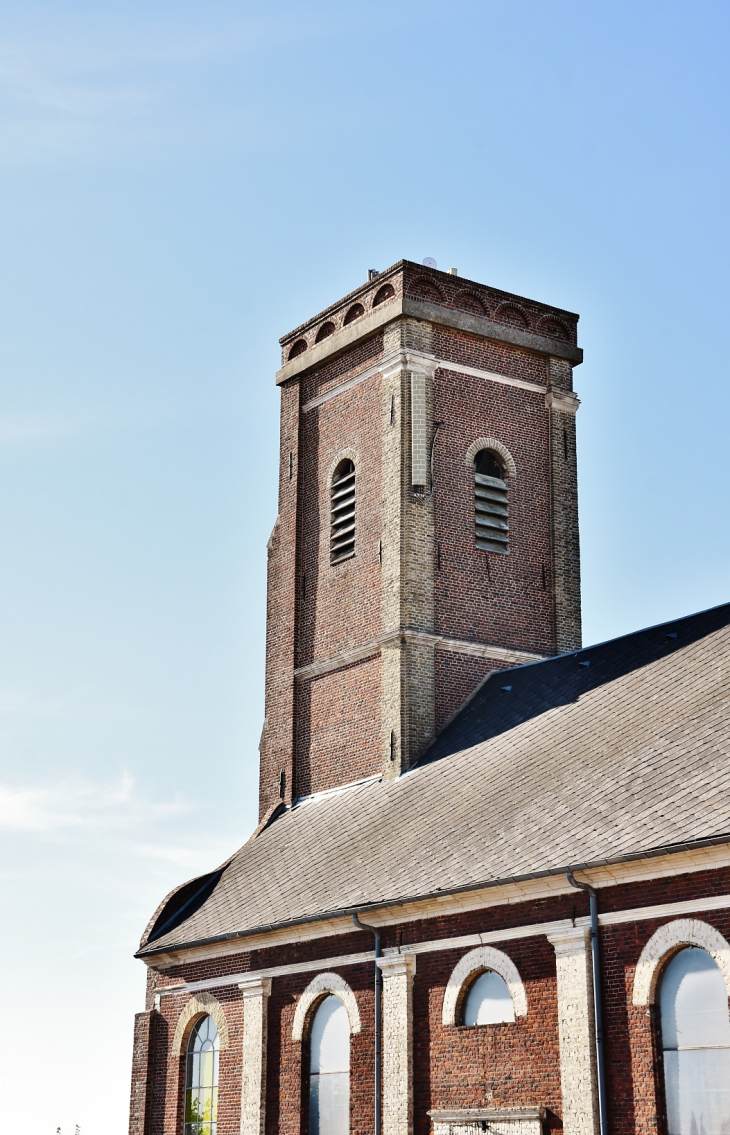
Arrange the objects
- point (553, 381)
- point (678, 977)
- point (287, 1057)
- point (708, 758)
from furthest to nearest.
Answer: point (553, 381) < point (287, 1057) < point (708, 758) < point (678, 977)

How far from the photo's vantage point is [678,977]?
16016mm

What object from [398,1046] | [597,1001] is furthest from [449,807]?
[597,1001]

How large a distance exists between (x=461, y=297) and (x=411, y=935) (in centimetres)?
1282

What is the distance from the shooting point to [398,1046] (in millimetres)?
19266

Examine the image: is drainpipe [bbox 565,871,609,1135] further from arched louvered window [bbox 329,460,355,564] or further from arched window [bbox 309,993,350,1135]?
arched louvered window [bbox 329,460,355,564]

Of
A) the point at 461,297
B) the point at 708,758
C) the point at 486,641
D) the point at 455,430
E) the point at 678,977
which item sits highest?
the point at 461,297

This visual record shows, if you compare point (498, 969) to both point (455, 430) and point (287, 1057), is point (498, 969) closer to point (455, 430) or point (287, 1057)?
point (287, 1057)

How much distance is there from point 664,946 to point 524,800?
14.0 feet

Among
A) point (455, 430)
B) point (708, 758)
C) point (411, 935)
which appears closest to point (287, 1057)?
point (411, 935)

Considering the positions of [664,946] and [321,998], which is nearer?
[664,946]

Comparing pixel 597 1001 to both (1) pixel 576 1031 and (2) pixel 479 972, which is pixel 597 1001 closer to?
(1) pixel 576 1031

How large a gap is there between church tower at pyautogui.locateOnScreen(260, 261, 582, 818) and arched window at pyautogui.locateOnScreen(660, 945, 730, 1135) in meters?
9.30

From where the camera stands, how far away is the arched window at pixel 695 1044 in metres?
15.3

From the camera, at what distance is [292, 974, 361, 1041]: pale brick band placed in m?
20.3
